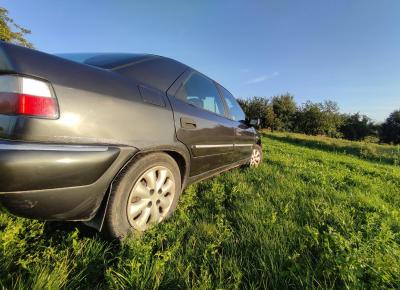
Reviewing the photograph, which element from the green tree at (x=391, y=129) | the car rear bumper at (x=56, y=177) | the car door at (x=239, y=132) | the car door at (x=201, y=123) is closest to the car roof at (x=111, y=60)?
the car door at (x=201, y=123)

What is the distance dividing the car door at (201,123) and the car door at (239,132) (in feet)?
0.83

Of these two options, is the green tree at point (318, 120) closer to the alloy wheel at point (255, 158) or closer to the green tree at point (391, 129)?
the green tree at point (391, 129)

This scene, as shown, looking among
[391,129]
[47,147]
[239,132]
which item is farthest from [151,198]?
[391,129]

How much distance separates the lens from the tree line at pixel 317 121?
50.2 m

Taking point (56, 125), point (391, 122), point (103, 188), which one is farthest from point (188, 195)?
point (391, 122)

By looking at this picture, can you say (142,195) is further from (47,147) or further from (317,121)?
(317,121)

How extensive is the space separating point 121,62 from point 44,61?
71 centimetres

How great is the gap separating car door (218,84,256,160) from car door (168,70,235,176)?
0.25 meters

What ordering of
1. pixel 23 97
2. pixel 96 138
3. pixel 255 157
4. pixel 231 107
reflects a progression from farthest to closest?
pixel 255 157, pixel 231 107, pixel 96 138, pixel 23 97

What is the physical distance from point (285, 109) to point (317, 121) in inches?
297

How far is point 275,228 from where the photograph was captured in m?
1.93

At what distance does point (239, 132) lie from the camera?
376cm

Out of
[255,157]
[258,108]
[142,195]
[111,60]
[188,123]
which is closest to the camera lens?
[142,195]

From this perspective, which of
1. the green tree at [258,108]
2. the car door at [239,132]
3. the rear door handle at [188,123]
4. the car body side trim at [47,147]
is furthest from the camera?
the green tree at [258,108]
